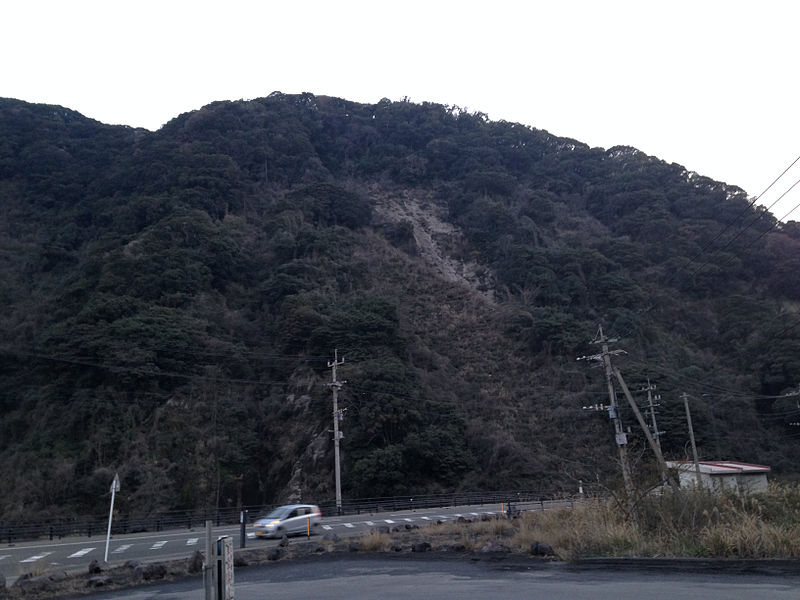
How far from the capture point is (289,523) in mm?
24906

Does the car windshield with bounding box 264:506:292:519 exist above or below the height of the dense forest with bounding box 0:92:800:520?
below

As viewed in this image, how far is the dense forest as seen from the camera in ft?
139

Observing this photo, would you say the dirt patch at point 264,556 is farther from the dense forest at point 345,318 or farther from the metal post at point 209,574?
the metal post at point 209,574

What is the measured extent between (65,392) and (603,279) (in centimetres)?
5120

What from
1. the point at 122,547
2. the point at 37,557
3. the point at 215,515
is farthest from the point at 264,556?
the point at 215,515

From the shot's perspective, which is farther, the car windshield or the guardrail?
the guardrail

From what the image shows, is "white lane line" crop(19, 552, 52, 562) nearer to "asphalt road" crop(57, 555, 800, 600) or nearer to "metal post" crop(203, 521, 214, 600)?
"asphalt road" crop(57, 555, 800, 600)

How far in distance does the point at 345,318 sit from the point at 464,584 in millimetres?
40061

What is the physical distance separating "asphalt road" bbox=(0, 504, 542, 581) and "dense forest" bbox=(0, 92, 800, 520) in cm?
1020

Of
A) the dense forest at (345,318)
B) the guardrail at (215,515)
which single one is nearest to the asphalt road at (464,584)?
the dense forest at (345,318)

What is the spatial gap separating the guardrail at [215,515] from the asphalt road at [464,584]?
26.8 feet

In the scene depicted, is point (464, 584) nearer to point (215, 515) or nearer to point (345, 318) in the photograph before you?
point (215, 515)

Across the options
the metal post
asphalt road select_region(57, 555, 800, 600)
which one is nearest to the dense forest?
asphalt road select_region(57, 555, 800, 600)

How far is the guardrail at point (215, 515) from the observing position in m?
28.3
